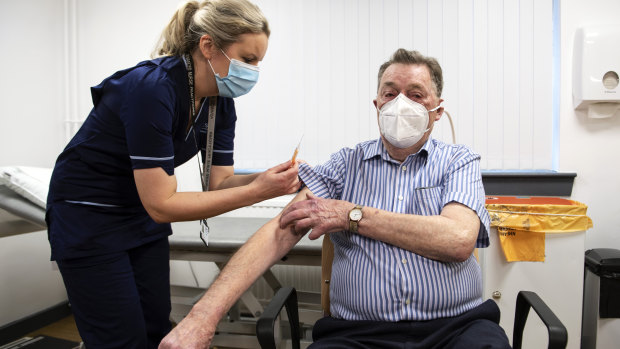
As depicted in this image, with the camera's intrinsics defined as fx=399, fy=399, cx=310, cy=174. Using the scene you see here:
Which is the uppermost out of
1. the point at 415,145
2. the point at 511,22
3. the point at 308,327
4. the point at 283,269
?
the point at 511,22

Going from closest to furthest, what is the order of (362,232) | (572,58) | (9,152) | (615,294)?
(362,232)
(615,294)
(572,58)
(9,152)

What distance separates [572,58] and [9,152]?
140 inches

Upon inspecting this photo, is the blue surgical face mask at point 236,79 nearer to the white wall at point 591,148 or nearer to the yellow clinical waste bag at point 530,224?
the yellow clinical waste bag at point 530,224

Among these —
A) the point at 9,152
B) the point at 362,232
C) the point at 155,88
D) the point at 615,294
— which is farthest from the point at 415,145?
the point at 9,152

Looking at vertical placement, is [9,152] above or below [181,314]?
above

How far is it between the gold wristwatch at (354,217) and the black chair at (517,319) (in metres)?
0.27

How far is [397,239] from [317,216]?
0.26 meters

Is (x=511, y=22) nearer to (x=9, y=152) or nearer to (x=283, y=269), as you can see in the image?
(x=283, y=269)

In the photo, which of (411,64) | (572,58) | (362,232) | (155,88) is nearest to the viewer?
(155,88)

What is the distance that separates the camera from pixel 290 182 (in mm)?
1348

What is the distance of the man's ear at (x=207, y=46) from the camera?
125 centimetres

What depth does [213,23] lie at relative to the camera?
1231 mm

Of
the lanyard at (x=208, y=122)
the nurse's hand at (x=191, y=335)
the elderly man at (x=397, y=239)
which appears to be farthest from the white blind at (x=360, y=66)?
the nurse's hand at (x=191, y=335)

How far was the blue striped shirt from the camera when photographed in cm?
122
